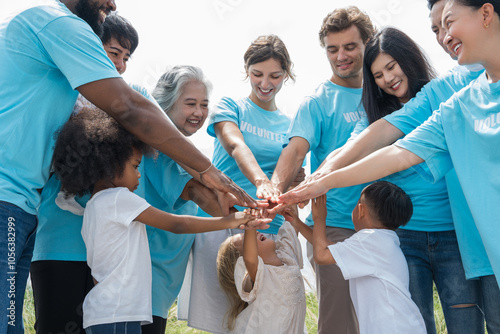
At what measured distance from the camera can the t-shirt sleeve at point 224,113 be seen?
11.8 ft

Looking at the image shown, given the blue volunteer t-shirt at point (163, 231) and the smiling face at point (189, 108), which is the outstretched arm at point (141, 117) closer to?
the blue volunteer t-shirt at point (163, 231)

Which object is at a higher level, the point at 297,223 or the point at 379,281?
the point at 297,223

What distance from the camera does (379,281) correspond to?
8.84 feet

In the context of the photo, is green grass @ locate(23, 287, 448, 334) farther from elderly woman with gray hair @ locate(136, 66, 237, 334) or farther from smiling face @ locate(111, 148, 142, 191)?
smiling face @ locate(111, 148, 142, 191)

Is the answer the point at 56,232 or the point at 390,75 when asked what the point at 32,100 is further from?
the point at 390,75

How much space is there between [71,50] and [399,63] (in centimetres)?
198

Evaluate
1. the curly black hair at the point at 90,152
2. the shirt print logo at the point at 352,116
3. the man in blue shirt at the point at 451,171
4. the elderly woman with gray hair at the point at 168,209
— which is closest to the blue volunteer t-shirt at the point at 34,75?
the curly black hair at the point at 90,152

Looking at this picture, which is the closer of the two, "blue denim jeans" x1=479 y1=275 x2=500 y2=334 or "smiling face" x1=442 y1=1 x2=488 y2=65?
"smiling face" x1=442 y1=1 x2=488 y2=65

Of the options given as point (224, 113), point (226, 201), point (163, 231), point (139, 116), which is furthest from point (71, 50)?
point (224, 113)

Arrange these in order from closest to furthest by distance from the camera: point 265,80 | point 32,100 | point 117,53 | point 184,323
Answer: point 32,100 → point 117,53 → point 265,80 → point 184,323

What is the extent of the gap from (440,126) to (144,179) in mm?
1764

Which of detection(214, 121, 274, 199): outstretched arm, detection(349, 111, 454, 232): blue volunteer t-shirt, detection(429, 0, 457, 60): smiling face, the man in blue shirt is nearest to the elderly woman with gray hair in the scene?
detection(214, 121, 274, 199): outstretched arm

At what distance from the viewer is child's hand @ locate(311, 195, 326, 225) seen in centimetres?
300

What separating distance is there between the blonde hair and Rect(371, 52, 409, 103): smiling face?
142cm
